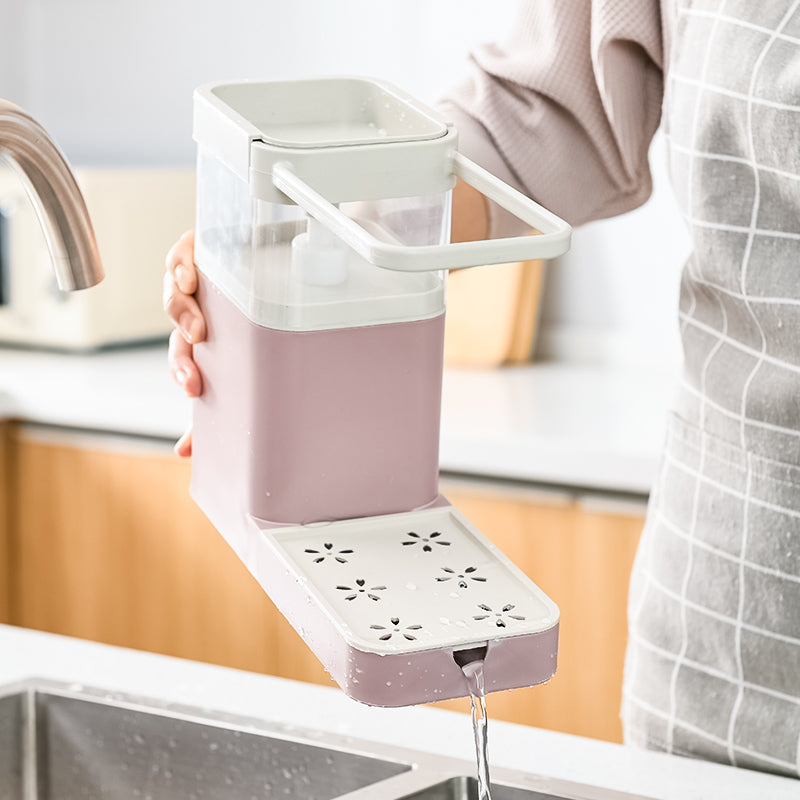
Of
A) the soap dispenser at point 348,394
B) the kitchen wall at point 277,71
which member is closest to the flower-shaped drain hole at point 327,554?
the soap dispenser at point 348,394

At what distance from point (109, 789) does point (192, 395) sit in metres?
0.37

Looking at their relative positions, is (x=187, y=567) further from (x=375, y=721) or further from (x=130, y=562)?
(x=375, y=721)

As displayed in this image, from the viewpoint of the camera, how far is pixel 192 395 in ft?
2.20

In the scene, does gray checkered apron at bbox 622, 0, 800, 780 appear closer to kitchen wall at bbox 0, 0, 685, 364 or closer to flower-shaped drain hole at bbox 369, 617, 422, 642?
flower-shaped drain hole at bbox 369, 617, 422, 642

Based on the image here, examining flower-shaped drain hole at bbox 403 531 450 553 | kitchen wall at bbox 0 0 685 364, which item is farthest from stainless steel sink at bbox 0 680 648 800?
kitchen wall at bbox 0 0 685 364

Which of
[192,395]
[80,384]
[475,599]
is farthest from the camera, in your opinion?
[80,384]

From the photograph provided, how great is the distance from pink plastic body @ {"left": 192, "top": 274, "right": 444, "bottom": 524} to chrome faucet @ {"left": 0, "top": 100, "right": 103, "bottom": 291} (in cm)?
7

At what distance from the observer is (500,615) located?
55 cm

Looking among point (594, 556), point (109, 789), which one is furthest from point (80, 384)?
point (109, 789)

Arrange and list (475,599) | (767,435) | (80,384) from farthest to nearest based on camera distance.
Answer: (80,384), (767,435), (475,599)

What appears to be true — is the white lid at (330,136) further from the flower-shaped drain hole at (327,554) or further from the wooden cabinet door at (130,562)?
the wooden cabinet door at (130,562)

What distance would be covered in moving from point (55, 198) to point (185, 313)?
0.08 meters

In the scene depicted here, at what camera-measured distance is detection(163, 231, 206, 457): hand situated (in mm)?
663

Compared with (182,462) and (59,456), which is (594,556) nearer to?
(182,462)
